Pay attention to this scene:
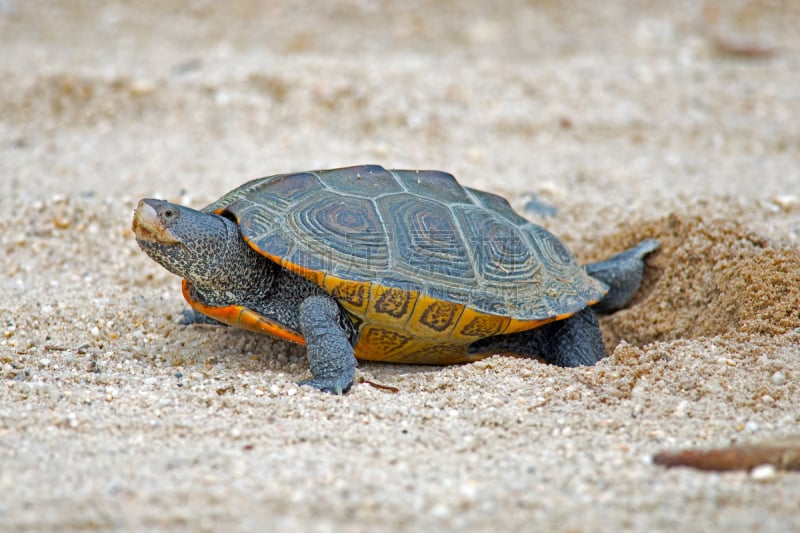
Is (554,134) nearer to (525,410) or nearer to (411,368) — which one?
(411,368)

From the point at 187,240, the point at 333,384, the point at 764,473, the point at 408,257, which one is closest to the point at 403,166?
the point at 408,257

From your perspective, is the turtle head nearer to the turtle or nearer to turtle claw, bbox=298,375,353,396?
the turtle

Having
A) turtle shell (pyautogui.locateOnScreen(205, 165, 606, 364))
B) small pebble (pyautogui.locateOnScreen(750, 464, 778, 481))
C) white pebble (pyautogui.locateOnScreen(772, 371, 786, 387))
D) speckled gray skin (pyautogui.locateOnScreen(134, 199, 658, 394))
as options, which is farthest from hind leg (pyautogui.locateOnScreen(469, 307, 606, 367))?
small pebble (pyautogui.locateOnScreen(750, 464, 778, 481))

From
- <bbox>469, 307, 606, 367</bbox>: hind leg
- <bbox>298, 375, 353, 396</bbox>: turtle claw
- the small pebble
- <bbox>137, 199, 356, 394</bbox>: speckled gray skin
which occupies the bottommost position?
<bbox>469, 307, 606, 367</bbox>: hind leg

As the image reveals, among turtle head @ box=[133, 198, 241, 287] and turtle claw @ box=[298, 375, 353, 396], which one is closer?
turtle claw @ box=[298, 375, 353, 396]

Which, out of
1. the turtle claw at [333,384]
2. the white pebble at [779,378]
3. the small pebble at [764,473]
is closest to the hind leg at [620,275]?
the white pebble at [779,378]

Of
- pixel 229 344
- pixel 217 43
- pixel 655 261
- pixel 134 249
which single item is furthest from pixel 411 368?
pixel 217 43
